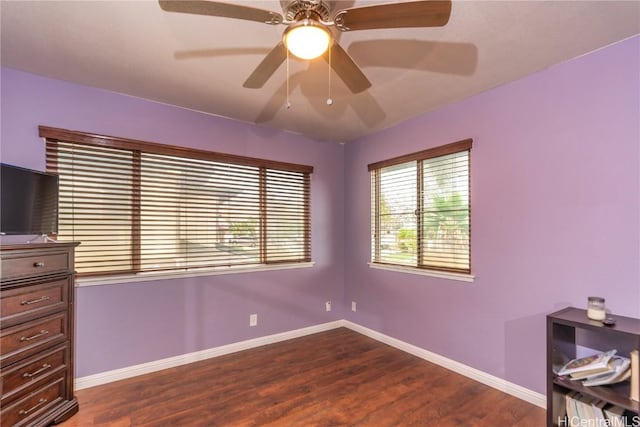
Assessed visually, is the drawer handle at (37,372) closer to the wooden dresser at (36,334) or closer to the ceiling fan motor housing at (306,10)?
the wooden dresser at (36,334)

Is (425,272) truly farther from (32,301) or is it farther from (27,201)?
(27,201)

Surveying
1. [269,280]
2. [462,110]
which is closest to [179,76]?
[269,280]

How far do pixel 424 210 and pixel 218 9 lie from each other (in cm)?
257

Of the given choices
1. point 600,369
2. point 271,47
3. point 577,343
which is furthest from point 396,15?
point 577,343

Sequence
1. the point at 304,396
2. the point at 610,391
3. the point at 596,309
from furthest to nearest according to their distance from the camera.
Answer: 1. the point at 304,396
2. the point at 596,309
3. the point at 610,391

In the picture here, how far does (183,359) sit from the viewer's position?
2990 millimetres

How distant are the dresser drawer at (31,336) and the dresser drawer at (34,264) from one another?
30 cm

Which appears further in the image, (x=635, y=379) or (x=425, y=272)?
(x=425, y=272)

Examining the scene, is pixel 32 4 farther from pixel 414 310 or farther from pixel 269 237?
pixel 414 310

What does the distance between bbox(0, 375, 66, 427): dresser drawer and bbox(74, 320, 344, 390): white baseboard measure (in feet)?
1.46

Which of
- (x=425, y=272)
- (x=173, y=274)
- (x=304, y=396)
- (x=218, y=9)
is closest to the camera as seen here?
(x=218, y=9)

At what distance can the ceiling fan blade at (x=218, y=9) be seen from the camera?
1206mm

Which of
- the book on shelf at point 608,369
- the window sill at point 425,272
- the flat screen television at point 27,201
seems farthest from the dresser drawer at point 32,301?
the book on shelf at point 608,369

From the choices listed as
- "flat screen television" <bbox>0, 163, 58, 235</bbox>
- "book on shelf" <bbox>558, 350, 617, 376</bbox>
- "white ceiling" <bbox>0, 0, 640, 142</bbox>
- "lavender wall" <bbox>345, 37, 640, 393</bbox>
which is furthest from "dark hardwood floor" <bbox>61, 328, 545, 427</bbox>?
"white ceiling" <bbox>0, 0, 640, 142</bbox>
